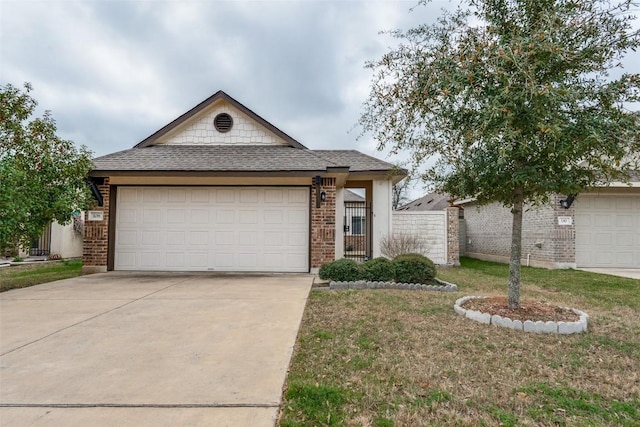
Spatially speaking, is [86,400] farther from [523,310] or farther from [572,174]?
[572,174]

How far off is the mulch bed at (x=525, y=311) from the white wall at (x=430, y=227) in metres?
6.77

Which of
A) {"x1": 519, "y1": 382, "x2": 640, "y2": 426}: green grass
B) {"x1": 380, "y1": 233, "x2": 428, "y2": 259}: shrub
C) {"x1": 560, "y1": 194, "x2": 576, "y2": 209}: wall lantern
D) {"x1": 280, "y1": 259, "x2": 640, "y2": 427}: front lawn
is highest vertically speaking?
{"x1": 560, "y1": 194, "x2": 576, "y2": 209}: wall lantern

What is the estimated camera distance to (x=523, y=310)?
16.8ft

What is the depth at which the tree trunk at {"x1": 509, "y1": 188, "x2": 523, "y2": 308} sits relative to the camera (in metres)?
5.15

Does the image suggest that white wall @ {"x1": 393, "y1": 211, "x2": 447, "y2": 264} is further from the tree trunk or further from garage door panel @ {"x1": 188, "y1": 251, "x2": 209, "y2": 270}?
the tree trunk

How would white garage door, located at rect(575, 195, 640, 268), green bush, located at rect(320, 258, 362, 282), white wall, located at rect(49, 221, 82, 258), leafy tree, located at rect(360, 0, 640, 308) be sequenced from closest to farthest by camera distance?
leafy tree, located at rect(360, 0, 640, 308) < green bush, located at rect(320, 258, 362, 282) < white garage door, located at rect(575, 195, 640, 268) < white wall, located at rect(49, 221, 82, 258)

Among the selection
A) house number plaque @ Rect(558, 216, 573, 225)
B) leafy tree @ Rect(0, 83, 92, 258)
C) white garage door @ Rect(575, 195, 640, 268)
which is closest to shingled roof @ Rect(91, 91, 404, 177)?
leafy tree @ Rect(0, 83, 92, 258)

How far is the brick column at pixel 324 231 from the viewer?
30.8 feet

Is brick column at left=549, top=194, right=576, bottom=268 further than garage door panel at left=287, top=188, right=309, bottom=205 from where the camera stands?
Yes

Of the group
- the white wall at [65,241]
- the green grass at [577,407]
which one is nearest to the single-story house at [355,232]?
the green grass at [577,407]

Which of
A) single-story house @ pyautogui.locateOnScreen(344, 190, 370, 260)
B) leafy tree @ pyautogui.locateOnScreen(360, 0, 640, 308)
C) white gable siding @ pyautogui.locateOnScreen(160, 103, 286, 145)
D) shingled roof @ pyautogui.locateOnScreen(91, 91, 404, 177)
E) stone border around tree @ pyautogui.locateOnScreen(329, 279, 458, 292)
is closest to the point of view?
leafy tree @ pyautogui.locateOnScreen(360, 0, 640, 308)

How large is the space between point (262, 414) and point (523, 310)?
13.7ft

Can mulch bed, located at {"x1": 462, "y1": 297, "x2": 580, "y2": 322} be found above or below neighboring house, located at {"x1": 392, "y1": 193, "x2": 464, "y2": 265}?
below

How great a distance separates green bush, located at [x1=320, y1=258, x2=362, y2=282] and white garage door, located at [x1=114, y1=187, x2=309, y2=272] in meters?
2.15
